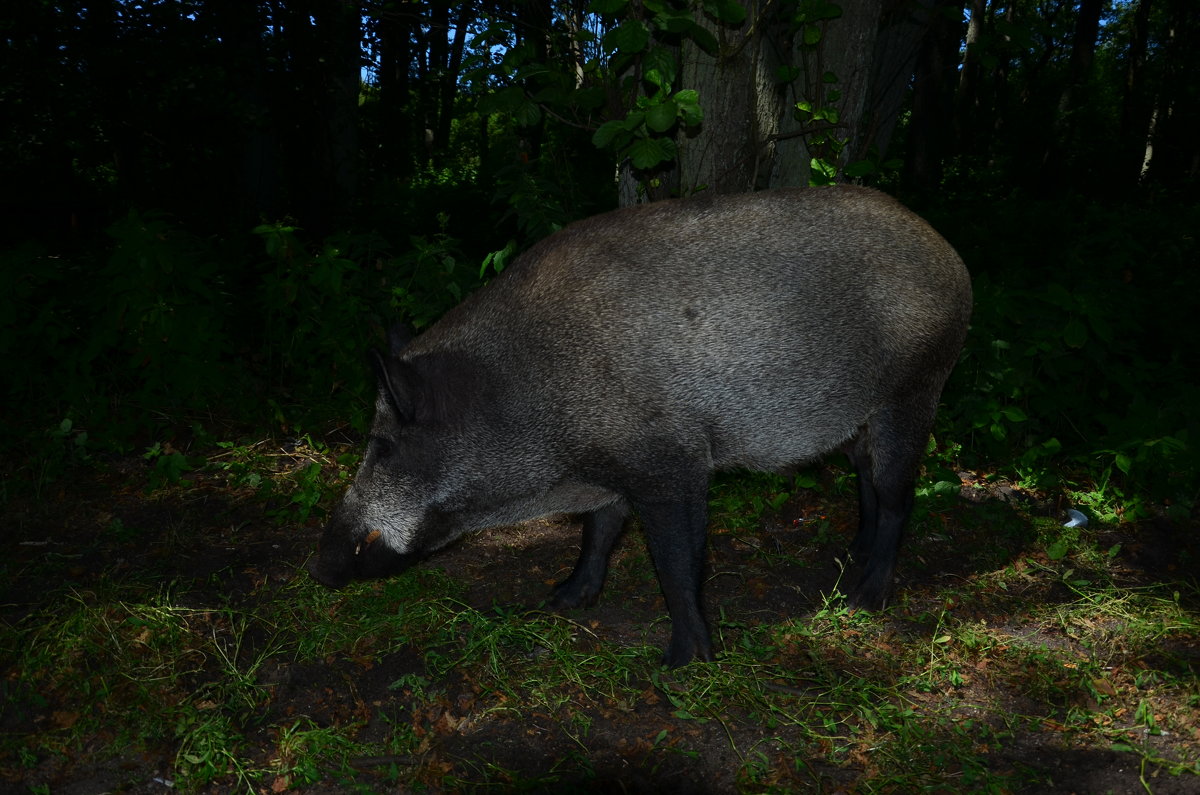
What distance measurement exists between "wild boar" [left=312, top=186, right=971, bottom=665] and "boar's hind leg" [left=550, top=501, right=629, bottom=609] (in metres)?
0.29

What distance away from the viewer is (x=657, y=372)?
3.00m

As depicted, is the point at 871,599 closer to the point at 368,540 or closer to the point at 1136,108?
the point at 368,540

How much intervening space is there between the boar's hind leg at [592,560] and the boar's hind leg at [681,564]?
0.48 meters

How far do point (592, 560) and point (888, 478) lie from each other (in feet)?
3.72

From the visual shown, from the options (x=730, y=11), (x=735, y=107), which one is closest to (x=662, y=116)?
(x=730, y=11)

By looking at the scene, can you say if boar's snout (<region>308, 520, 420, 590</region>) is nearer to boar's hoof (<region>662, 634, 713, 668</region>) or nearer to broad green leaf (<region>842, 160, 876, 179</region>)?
boar's hoof (<region>662, 634, 713, 668</region>)

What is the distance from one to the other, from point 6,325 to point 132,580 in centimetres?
199

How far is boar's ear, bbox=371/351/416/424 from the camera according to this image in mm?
2922

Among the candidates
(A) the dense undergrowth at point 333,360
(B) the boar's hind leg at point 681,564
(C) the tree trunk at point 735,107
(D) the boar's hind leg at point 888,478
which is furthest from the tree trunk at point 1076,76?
(B) the boar's hind leg at point 681,564

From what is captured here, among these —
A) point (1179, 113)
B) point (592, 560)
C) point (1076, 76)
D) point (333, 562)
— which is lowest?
point (592, 560)

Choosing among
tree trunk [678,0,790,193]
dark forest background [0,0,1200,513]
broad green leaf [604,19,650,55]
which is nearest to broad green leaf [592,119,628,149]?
dark forest background [0,0,1200,513]

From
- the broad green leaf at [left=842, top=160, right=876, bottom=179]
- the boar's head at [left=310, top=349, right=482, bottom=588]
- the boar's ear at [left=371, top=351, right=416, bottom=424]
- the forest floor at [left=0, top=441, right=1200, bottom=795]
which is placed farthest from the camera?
the broad green leaf at [left=842, top=160, right=876, bottom=179]

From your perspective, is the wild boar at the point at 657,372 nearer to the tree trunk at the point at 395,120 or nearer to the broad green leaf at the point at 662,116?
the broad green leaf at the point at 662,116

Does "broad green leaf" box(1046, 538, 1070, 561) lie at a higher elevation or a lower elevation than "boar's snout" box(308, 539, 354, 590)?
lower
